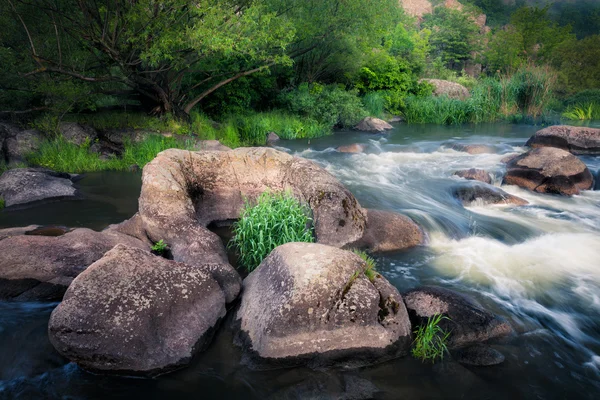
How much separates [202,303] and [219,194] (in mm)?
3791

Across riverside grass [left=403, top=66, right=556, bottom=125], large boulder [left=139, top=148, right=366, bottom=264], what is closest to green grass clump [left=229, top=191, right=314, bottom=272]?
large boulder [left=139, top=148, right=366, bottom=264]

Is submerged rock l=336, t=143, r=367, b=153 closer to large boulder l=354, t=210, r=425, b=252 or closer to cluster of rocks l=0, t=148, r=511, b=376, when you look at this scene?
large boulder l=354, t=210, r=425, b=252

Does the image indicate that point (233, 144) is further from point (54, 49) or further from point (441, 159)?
point (441, 159)

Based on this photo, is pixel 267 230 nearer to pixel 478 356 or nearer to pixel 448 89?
pixel 478 356

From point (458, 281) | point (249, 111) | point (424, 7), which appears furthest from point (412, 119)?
point (424, 7)

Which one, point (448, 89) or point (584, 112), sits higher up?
point (448, 89)

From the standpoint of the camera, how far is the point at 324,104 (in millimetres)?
21859

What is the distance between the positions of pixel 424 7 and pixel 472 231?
76.4m

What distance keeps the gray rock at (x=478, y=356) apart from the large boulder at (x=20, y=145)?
1296cm

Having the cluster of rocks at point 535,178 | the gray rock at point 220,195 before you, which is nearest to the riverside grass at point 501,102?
the cluster of rocks at point 535,178

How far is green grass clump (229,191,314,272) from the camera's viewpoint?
22.3 ft

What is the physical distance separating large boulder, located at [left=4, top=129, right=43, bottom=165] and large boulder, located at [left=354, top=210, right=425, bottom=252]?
35.3ft

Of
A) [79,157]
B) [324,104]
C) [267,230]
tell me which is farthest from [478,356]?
[324,104]

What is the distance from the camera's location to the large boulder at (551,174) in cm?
1110
